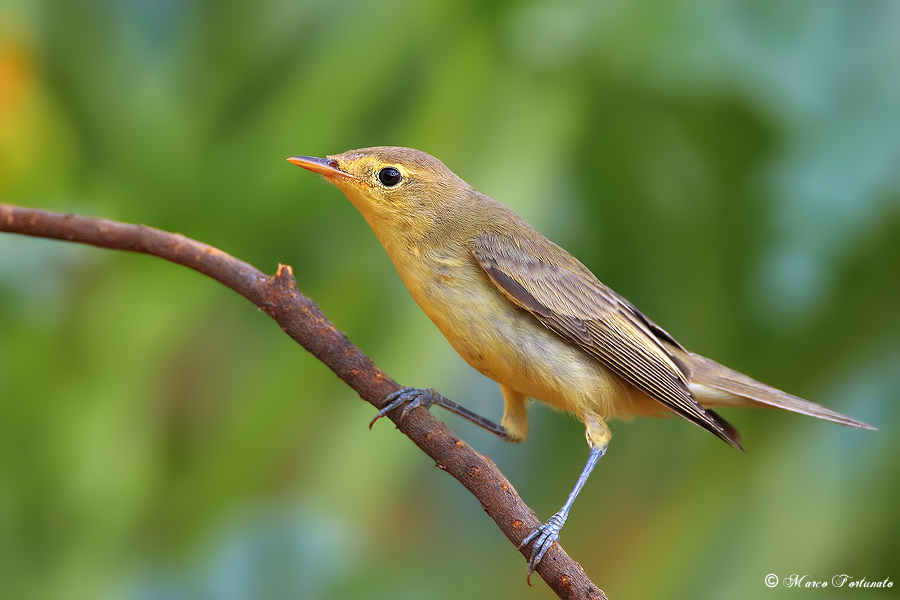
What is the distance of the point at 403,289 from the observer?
3523 millimetres

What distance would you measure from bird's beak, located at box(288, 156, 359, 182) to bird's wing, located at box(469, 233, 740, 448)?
40cm

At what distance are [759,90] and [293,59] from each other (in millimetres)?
2040

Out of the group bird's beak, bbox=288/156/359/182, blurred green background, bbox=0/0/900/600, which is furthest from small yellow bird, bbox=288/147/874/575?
blurred green background, bbox=0/0/900/600

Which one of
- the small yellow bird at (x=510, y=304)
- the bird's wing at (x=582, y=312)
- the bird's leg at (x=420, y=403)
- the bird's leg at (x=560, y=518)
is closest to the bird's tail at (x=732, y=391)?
the small yellow bird at (x=510, y=304)

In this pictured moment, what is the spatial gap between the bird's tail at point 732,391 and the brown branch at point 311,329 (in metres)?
0.97

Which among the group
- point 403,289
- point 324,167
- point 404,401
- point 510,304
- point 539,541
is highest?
point 324,167

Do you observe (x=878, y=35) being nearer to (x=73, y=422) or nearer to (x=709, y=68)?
(x=709, y=68)

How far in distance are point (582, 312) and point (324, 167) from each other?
812mm

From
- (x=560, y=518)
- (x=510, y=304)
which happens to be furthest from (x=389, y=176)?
(x=560, y=518)

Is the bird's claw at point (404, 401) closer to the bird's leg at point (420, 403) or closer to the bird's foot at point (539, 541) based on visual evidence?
the bird's leg at point (420, 403)

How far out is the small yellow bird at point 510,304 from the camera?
2.18 meters

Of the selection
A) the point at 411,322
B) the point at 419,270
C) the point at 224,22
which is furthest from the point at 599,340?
the point at 224,22

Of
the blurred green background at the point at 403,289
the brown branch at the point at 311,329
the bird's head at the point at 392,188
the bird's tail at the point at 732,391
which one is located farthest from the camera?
the blurred green background at the point at 403,289

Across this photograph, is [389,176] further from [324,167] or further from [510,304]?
[510,304]
